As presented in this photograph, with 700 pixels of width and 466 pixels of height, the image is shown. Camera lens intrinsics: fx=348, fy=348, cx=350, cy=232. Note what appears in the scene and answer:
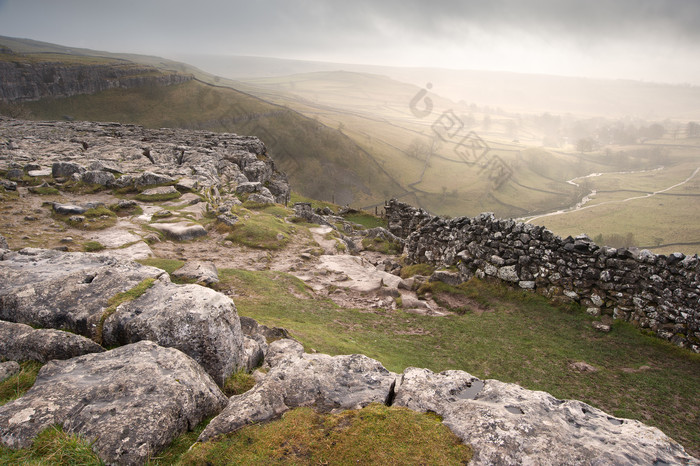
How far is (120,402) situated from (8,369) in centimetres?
294

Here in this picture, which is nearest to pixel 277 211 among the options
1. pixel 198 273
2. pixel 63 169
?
pixel 63 169

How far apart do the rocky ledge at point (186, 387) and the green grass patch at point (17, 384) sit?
0.86 ft

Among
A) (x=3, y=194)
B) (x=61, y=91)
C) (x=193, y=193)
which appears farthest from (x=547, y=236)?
(x=61, y=91)

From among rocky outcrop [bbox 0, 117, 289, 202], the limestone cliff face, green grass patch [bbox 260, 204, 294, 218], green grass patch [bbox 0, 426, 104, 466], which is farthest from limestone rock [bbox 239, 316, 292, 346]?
the limestone cliff face

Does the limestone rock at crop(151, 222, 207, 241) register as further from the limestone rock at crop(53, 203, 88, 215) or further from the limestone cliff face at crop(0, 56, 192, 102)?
the limestone cliff face at crop(0, 56, 192, 102)

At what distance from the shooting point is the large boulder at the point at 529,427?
6.09 metres

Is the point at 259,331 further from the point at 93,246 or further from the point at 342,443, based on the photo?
the point at 93,246

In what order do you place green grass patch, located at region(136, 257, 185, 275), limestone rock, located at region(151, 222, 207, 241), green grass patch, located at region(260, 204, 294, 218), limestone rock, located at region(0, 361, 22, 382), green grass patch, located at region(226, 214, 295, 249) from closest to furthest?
limestone rock, located at region(0, 361, 22, 382), green grass patch, located at region(136, 257, 185, 275), limestone rock, located at region(151, 222, 207, 241), green grass patch, located at region(226, 214, 295, 249), green grass patch, located at region(260, 204, 294, 218)

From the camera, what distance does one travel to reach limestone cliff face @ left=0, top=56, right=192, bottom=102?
158375mm

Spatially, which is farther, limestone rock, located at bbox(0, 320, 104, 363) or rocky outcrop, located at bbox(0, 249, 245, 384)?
rocky outcrop, located at bbox(0, 249, 245, 384)

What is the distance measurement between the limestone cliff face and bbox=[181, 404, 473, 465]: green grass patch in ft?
726

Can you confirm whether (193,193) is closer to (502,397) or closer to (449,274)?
(449,274)

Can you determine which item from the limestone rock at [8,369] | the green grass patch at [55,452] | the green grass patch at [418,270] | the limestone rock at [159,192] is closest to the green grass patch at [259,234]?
the limestone rock at [159,192]

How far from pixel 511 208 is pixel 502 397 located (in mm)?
177112
